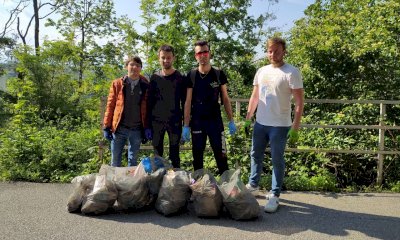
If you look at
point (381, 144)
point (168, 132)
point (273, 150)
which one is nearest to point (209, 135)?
point (168, 132)

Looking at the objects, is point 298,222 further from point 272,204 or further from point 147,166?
point 147,166

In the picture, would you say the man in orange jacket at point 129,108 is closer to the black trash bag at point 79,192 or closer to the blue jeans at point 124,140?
the blue jeans at point 124,140

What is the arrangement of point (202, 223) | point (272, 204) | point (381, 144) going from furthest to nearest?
point (381, 144)
point (272, 204)
point (202, 223)

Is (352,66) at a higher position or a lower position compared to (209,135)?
higher

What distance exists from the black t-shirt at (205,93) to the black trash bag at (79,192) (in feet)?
4.68

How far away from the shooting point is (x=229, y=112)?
4.64 meters

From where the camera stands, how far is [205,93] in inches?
174

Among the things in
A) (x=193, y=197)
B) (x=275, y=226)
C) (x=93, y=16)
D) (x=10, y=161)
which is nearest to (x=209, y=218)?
(x=193, y=197)

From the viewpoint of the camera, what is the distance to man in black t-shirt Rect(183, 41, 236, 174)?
441 cm

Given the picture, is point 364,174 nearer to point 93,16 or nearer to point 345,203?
point 345,203

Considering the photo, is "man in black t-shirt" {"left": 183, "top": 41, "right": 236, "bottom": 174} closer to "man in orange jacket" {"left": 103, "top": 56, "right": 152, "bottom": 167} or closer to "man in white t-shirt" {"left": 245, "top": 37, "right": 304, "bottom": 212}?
"man in white t-shirt" {"left": 245, "top": 37, "right": 304, "bottom": 212}

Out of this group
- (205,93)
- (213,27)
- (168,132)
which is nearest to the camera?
(205,93)

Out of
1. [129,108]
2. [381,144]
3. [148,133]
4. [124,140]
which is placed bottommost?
[381,144]

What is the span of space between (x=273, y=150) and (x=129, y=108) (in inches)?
71.9
